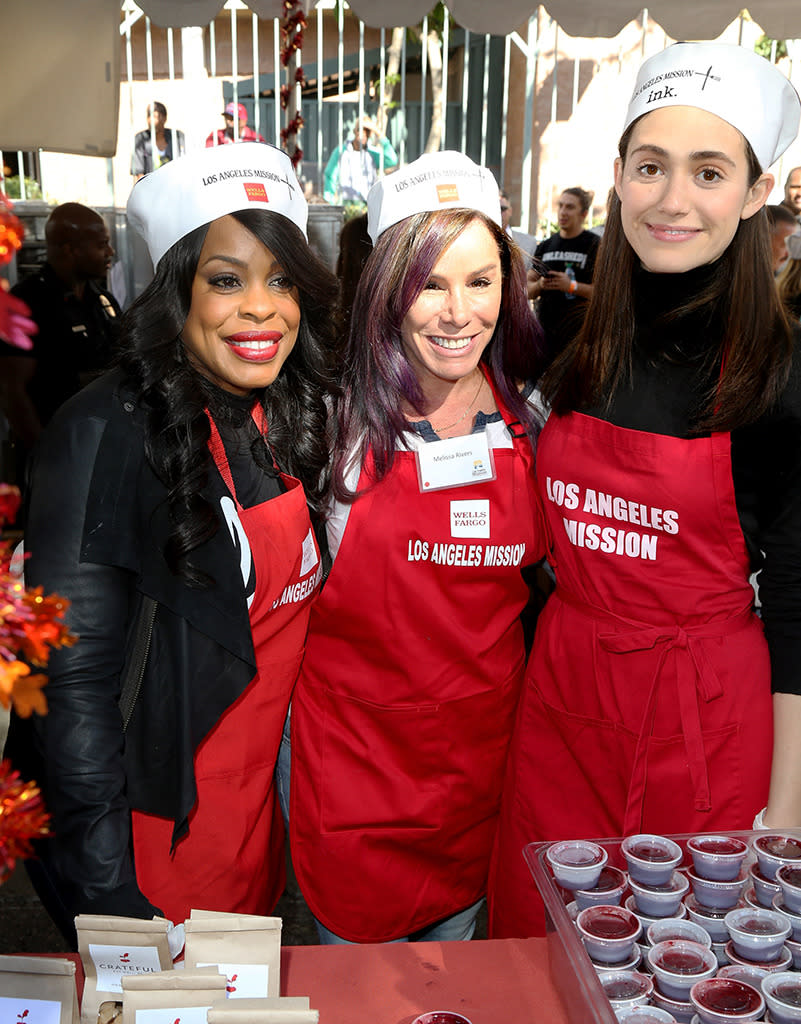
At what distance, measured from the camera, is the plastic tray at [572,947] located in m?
1.13

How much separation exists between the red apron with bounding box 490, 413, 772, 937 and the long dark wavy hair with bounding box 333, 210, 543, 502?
30 centimetres

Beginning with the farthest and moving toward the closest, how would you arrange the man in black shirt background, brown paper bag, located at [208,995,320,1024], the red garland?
the man in black shirt background
brown paper bag, located at [208,995,320,1024]
the red garland

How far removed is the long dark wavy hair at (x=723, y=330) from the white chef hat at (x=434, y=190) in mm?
268

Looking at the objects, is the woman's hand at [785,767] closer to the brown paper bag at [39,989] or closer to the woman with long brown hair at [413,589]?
the woman with long brown hair at [413,589]

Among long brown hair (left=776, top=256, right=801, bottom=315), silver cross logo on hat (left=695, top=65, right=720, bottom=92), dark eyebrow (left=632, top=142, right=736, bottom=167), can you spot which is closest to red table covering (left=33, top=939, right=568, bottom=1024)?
dark eyebrow (left=632, top=142, right=736, bottom=167)

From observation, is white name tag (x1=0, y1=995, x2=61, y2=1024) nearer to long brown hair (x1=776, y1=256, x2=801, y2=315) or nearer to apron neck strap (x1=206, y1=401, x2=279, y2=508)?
apron neck strap (x1=206, y1=401, x2=279, y2=508)

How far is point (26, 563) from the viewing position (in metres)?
1.34

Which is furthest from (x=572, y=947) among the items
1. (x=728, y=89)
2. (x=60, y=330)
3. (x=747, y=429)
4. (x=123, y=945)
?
(x=60, y=330)

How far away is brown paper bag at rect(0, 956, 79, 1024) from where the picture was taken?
110 centimetres

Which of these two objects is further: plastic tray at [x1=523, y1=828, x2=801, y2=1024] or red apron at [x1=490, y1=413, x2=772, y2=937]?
red apron at [x1=490, y1=413, x2=772, y2=937]

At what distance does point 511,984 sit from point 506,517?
0.85 metres

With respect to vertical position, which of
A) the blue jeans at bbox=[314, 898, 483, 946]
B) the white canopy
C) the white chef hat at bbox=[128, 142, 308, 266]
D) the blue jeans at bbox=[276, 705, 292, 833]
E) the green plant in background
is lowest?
the blue jeans at bbox=[314, 898, 483, 946]

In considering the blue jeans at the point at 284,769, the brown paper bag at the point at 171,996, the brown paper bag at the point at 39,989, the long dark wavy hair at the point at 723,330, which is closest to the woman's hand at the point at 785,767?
the long dark wavy hair at the point at 723,330

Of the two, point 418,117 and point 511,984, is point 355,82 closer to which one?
point 418,117
